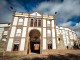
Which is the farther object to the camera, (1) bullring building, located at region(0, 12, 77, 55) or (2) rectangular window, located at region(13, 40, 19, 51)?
(1) bullring building, located at region(0, 12, 77, 55)

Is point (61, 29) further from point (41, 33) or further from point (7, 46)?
point (7, 46)

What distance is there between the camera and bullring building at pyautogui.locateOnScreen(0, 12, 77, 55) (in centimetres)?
2121

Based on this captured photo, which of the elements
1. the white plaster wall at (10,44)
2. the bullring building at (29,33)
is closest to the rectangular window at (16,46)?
the bullring building at (29,33)

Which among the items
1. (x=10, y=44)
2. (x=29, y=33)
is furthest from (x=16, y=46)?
(x=29, y=33)

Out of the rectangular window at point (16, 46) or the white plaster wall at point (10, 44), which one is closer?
the white plaster wall at point (10, 44)

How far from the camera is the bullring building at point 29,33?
21.2 m

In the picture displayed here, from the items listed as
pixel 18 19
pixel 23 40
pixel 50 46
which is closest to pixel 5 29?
pixel 18 19

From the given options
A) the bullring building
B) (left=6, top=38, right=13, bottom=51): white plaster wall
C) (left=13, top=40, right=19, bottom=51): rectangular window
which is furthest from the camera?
the bullring building

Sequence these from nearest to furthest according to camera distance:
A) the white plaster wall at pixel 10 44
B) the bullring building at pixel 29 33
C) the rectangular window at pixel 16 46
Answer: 1. the white plaster wall at pixel 10 44
2. the rectangular window at pixel 16 46
3. the bullring building at pixel 29 33

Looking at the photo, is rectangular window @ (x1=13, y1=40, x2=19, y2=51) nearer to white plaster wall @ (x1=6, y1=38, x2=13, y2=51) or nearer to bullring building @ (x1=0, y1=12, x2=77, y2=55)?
bullring building @ (x1=0, y1=12, x2=77, y2=55)

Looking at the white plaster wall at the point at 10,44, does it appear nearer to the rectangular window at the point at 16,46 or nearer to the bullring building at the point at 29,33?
the bullring building at the point at 29,33

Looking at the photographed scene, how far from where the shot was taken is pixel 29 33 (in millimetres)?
23734

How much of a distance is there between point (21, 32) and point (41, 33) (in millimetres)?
5858

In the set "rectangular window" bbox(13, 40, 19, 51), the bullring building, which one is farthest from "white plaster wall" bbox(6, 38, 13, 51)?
"rectangular window" bbox(13, 40, 19, 51)
